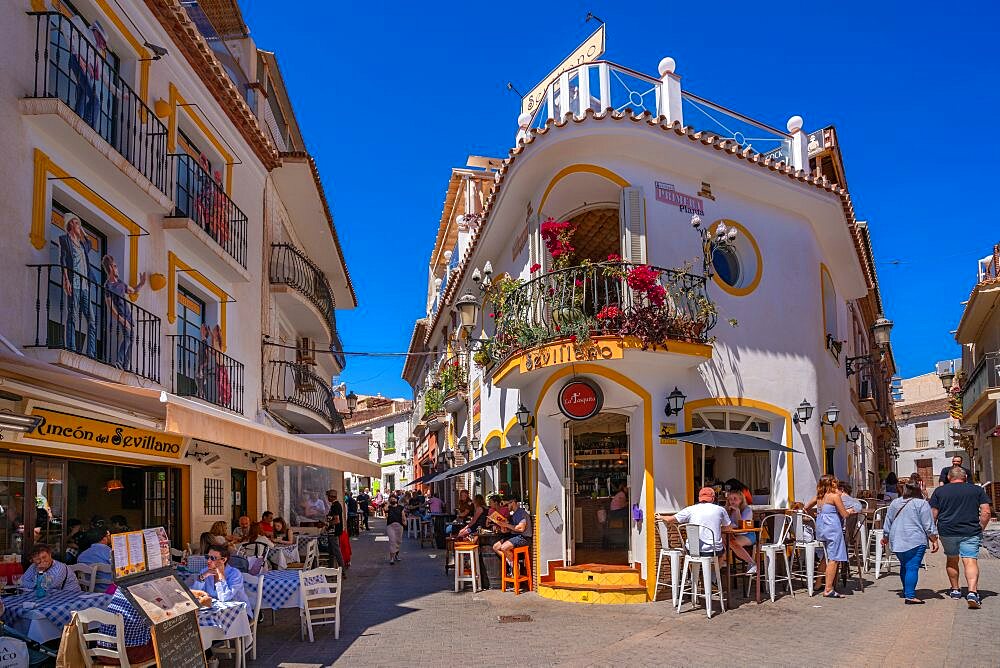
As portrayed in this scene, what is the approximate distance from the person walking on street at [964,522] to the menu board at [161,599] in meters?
8.79

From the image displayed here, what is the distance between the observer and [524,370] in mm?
13273

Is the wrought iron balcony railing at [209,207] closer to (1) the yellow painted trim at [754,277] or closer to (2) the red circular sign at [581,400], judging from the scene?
(2) the red circular sign at [581,400]

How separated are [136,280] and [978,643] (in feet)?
38.2

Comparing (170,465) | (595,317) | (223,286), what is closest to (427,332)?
(223,286)

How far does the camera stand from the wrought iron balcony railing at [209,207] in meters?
14.7

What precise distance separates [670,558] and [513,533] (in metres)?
2.72

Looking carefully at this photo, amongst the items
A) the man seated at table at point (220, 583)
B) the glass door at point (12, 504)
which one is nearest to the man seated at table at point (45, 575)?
the glass door at point (12, 504)

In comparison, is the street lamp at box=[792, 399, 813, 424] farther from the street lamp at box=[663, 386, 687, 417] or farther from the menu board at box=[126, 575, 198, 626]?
the menu board at box=[126, 575, 198, 626]

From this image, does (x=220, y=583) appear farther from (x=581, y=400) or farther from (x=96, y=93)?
(x=96, y=93)

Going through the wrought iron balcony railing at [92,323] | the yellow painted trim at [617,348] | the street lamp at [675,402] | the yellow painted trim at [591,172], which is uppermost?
the yellow painted trim at [591,172]

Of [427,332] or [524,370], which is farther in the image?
[427,332]

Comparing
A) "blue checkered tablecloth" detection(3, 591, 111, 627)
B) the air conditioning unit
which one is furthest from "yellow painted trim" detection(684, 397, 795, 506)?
the air conditioning unit

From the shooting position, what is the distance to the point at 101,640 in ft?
22.6

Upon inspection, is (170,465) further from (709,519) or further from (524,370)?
(709,519)
